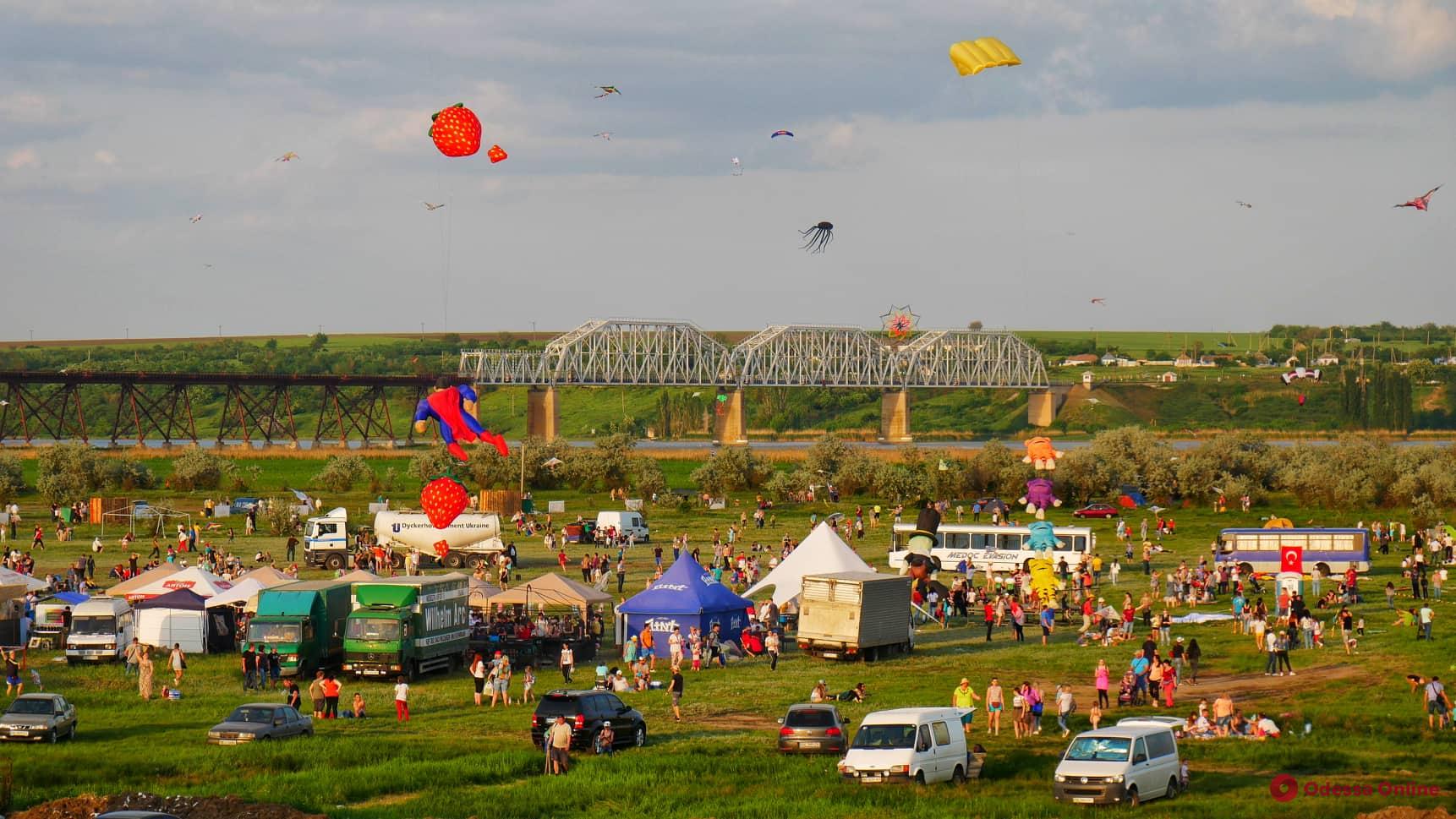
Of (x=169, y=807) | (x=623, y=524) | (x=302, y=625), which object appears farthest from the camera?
(x=623, y=524)

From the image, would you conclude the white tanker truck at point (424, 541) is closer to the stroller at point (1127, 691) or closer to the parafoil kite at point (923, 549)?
the parafoil kite at point (923, 549)

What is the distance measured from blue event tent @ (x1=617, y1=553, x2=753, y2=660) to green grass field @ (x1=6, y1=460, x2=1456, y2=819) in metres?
1.45

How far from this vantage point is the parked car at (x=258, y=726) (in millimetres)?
26500

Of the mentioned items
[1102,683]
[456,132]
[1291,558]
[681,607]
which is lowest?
[1102,683]

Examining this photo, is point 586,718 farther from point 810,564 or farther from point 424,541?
point 424,541

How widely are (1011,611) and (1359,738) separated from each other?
1532cm

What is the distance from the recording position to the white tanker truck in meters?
55.8

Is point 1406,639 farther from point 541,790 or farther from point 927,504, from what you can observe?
point 927,504

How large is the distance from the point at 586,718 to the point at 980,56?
685 inches

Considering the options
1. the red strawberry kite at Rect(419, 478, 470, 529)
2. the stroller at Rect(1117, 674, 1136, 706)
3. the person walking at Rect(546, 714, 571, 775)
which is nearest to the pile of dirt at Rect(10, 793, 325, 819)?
the person walking at Rect(546, 714, 571, 775)

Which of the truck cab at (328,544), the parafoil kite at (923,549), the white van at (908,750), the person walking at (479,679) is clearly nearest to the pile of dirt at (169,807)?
the white van at (908,750)

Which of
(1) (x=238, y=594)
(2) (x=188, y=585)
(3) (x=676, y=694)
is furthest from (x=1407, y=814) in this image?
(2) (x=188, y=585)

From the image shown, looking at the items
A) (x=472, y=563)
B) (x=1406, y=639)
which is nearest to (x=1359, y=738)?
(x=1406, y=639)

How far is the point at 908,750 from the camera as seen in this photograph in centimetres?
2303
